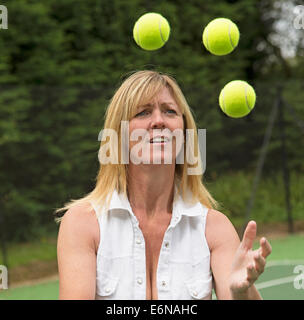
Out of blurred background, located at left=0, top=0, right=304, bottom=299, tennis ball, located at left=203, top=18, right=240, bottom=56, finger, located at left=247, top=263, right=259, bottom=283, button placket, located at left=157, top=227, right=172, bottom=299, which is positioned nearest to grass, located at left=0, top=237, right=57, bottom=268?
blurred background, located at left=0, top=0, right=304, bottom=299

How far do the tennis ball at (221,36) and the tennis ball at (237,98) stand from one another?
0.30 meters

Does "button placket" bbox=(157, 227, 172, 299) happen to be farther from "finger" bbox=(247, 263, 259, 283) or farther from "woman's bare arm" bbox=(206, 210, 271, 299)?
"finger" bbox=(247, 263, 259, 283)

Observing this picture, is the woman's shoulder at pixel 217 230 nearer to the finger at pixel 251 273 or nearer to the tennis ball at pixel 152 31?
the finger at pixel 251 273

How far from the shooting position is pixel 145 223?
2.53 metres

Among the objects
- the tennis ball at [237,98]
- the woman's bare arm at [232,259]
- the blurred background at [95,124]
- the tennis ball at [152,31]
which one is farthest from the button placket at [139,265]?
the blurred background at [95,124]

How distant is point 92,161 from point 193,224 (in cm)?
Answer: 532

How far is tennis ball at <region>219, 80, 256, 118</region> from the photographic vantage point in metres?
3.34

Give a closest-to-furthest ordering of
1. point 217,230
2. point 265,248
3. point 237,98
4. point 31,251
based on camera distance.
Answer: point 265,248
point 217,230
point 237,98
point 31,251

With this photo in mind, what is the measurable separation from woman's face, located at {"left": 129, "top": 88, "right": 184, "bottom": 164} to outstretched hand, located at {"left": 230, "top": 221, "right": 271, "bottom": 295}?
19.7 inches

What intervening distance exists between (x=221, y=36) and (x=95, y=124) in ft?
14.9

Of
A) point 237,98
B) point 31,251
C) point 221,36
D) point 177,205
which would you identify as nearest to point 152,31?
point 221,36

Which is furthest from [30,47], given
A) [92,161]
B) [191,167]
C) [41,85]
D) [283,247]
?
[191,167]

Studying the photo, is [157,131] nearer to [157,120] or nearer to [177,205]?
[157,120]

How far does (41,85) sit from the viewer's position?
8086 mm
